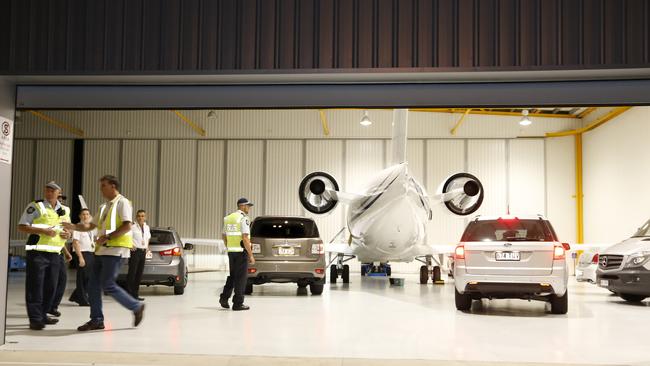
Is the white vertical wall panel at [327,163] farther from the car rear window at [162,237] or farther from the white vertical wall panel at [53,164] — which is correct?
the car rear window at [162,237]

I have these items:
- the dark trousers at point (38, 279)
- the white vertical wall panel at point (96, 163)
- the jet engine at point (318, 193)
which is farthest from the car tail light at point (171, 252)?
the white vertical wall panel at point (96, 163)

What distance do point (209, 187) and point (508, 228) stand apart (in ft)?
72.3

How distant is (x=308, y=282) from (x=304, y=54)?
8.35 meters

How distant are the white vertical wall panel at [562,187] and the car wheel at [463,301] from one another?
20.5 meters

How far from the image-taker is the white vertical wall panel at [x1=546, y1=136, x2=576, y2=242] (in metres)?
29.9

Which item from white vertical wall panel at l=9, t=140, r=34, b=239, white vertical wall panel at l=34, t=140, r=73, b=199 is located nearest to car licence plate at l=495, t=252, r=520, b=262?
white vertical wall panel at l=34, t=140, r=73, b=199

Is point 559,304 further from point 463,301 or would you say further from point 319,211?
point 319,211

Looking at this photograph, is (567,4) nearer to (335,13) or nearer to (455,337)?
(335,13)

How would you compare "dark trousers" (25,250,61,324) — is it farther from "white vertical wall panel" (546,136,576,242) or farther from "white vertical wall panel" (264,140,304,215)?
"white vertical wall panel" (546,136,576,242)

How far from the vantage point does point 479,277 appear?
32.6 ft

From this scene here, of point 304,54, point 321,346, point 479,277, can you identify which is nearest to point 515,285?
point 479,277

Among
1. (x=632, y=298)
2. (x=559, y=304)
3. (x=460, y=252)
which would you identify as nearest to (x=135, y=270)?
(x=460, y=252)

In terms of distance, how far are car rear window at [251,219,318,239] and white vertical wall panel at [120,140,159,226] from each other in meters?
19.2

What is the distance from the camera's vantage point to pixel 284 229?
518 inches
